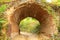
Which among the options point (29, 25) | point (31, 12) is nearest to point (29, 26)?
point (29, 25)

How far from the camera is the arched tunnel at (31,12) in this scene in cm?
1812

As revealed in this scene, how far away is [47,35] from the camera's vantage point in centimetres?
1880

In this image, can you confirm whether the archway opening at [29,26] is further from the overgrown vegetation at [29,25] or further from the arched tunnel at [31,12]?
the arched tunnel at [31,12]

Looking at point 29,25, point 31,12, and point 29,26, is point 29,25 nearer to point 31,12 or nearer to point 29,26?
point 29,26

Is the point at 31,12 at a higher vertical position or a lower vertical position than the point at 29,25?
higher

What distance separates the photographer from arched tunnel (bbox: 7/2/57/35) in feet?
59.5

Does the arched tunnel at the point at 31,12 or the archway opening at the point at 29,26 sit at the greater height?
the arched tunnel at the point at 31,12

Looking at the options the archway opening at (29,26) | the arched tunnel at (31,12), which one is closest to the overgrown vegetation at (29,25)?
the archway opening at (29,26)

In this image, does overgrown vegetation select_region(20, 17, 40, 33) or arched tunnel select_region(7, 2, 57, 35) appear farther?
overgrown vegetation select_region(20, 17, 40, 33)

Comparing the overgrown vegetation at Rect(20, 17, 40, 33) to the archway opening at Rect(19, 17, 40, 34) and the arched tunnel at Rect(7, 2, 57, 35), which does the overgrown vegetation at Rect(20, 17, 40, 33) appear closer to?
the archway opening at Rect(19, 17, 40, 34)

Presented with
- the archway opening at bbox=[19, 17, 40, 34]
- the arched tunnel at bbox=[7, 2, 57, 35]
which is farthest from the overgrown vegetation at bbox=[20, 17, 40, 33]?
the arched tunnel at bbox=[7, 2, 57, 35]

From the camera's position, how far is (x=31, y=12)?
20.2 m

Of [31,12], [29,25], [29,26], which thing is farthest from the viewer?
[29,25]

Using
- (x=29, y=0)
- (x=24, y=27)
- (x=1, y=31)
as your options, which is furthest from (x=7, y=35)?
(x=24, y=27)
